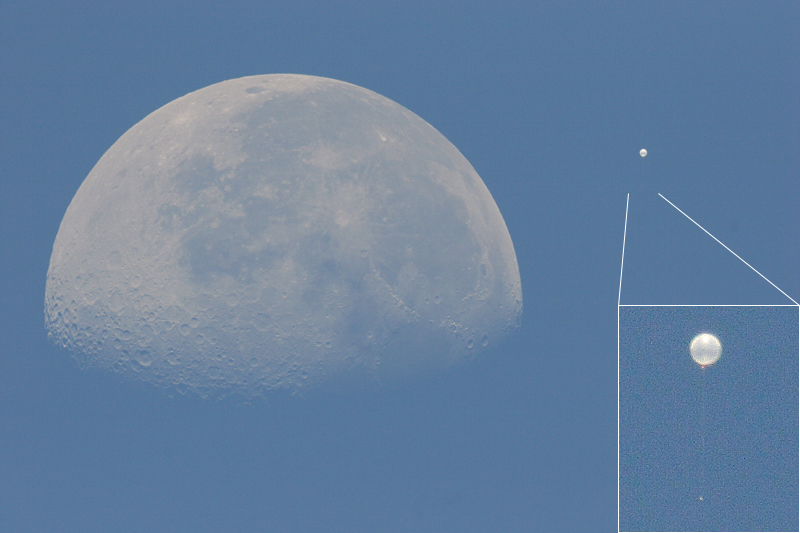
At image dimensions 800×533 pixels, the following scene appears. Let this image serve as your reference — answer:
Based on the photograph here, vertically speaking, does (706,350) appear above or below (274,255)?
below

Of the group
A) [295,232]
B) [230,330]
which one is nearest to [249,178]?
[295,232]

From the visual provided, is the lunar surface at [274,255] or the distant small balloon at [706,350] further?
the distant small balloon at [706,350]

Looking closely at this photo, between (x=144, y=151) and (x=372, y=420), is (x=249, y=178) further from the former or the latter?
(x=372, y=420)

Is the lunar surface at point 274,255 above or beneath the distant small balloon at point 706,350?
above

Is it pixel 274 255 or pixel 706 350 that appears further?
pixel 706 350

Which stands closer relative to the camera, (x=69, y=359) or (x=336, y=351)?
(x=336, y=351)
